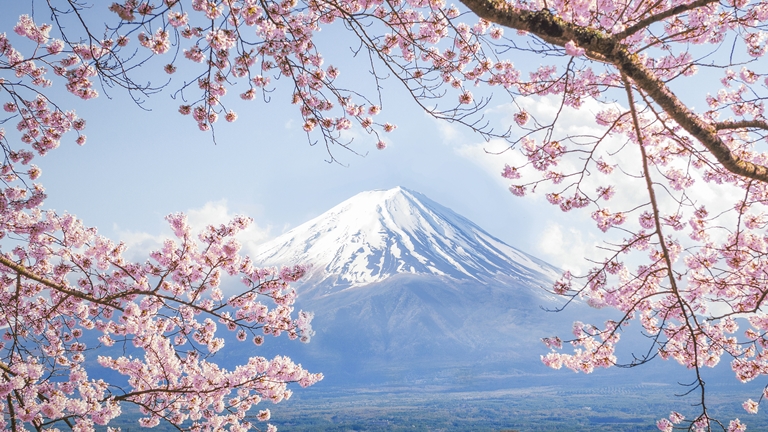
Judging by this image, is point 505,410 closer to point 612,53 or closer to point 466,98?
point 466,98

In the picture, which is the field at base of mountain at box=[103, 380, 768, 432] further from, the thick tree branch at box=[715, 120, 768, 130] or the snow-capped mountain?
the thick tree branch at box=[715, 120, 768, 130]

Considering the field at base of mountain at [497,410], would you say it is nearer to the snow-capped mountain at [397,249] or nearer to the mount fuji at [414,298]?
the mount fuji at [414,298]

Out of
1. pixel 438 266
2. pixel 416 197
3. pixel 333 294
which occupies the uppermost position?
pixel 416 197

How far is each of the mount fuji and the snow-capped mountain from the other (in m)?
0.32

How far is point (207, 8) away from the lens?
159 inches

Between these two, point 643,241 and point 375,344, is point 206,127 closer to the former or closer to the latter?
point 643,241

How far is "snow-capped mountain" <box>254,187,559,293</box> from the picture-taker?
142 metres

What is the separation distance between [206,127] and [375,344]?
126526 millimetres

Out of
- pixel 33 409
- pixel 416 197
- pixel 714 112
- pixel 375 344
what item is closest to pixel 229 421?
pixel 33 409

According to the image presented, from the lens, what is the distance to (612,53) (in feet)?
8.85

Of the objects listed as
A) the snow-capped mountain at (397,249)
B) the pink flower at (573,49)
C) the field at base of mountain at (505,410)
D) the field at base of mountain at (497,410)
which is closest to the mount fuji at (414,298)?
the snow-capped mountain at (397,249)

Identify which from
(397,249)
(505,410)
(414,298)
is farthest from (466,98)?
(397,249)

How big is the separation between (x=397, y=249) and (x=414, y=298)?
76.1ft

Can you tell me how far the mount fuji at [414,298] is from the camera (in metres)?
121
